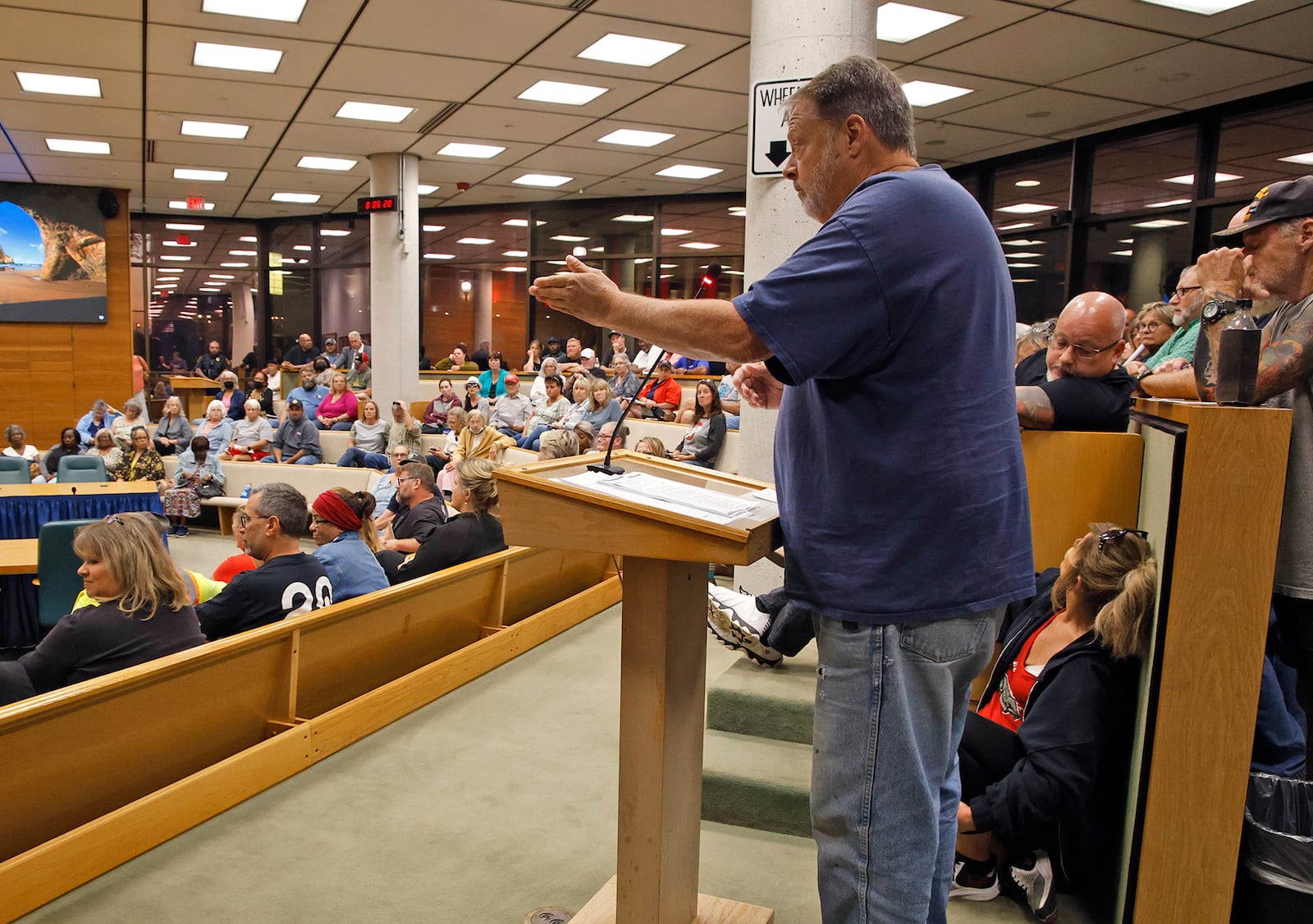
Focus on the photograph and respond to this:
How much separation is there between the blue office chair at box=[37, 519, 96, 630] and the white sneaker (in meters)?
3.36

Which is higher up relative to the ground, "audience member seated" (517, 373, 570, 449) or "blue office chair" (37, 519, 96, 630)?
"audience member seated" (517, 373, 570, 449)

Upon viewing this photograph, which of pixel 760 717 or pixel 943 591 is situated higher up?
pixel 943 591

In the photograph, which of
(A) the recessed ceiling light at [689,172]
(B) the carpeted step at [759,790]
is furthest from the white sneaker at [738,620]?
(A) the recessed ceiling light at [689,172]

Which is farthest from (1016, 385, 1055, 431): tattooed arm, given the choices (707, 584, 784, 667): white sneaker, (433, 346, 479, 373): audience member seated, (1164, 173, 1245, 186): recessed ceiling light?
(433, 346, 479, 373): audience member seated

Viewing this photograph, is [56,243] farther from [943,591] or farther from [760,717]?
[943,591]

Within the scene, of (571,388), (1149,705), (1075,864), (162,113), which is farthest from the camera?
(571,388)

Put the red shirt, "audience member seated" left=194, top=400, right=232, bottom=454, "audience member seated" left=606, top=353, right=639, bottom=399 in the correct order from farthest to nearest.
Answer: "audience member seated" left=606, top=353, right=639, bottom=399
"audience member seated" left=194, top=400, right=232, bottom=454
the red shirt

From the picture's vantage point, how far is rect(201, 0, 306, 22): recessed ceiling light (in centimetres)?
587

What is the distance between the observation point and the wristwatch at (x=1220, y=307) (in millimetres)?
Answer: 1863

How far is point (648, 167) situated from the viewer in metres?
10.6

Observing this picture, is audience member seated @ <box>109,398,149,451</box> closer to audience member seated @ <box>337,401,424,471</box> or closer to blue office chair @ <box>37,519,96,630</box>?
audience member seated @ <box>337,401,424,471</box>

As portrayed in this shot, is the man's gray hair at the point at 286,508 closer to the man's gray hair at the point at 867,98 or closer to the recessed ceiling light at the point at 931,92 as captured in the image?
the man's gray hair at the point at 867,98

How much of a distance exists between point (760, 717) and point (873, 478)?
169 cm

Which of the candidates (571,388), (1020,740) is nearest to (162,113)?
(571,388)
